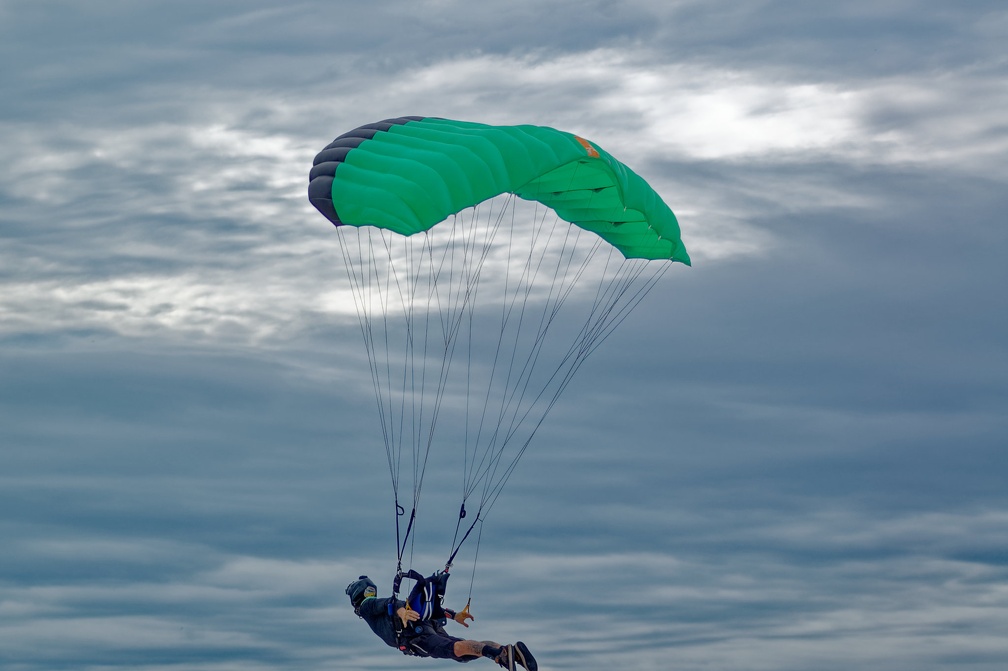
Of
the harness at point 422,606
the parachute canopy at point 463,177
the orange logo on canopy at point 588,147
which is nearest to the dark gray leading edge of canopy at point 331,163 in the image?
the parachute canopy at point 463,177

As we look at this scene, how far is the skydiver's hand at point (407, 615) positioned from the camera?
21078mm

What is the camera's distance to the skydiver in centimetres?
2109

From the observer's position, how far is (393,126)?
2250 cm

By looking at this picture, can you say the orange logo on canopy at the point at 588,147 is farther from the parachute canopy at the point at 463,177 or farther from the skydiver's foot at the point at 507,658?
the skydiver's foot at the point at 507,658

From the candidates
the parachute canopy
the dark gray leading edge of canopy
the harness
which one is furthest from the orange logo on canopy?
the harness

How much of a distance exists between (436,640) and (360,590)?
1.84 metres

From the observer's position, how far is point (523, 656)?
828 inches

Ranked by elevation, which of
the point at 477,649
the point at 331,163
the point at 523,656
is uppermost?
the point at 331,163

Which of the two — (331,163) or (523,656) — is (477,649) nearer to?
(523,656)

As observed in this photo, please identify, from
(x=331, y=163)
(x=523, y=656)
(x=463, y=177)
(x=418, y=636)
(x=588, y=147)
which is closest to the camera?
(x=463, y=177)

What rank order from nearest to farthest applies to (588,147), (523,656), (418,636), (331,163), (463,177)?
(463,177) < (523,656) < (418,636) < (331,163) < (588,147)

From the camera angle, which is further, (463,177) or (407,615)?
(407,615)

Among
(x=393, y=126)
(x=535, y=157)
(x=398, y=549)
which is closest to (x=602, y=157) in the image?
(x=535, y=157)

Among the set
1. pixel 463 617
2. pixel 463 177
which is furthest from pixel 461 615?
pixel 463 177
